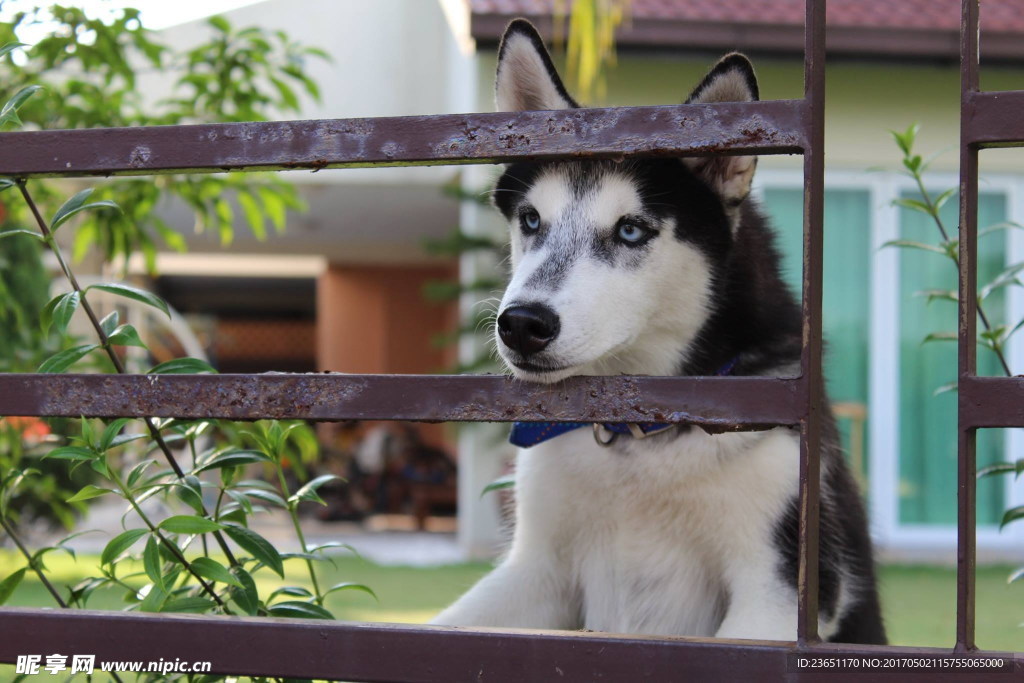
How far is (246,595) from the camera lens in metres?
1.51

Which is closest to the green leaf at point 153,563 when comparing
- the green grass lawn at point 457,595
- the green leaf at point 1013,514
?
the green leaf at point 1013,514

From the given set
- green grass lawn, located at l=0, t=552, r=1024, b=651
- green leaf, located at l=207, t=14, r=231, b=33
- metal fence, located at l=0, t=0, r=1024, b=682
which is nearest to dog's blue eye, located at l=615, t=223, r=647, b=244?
metal fence, located at l=0, t=0, r=1024, b=682

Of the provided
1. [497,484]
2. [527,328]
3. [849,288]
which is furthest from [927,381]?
[527,328]

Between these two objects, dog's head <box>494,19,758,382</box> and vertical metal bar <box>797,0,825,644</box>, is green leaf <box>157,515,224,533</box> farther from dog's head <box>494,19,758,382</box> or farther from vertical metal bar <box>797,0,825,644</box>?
vertical metal bar <box>797,0,825,644</box>

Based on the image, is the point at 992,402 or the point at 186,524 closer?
the point at 992,402

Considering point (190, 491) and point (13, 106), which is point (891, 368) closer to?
point (190, 491)

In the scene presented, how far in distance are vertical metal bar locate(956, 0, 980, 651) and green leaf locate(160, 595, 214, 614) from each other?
1.01 metres

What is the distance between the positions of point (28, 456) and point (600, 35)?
177 centimetres

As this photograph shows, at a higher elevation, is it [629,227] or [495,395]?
[629,227]

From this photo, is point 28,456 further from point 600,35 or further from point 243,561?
point 600,35

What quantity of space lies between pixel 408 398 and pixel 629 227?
78 cm

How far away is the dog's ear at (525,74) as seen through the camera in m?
1.89

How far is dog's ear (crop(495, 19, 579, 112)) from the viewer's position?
6.19ft

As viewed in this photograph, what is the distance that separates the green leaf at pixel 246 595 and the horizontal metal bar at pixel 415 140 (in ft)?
2.04
